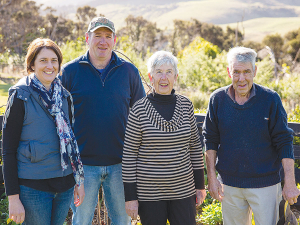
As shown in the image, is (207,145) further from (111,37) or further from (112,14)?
(112,14)

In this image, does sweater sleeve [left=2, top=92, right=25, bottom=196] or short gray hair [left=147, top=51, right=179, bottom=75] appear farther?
short gray hair [left=147, top=51, right=179, bottom=75]

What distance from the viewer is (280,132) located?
2242mm

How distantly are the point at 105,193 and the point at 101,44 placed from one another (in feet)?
4.13

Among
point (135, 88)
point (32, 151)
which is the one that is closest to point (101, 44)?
point (135, 88)

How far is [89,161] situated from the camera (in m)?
2.46

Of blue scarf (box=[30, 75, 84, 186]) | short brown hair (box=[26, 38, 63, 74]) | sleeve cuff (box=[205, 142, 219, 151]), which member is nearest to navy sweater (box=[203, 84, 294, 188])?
sleeve cuff (box=[205, 142, 219, 151])

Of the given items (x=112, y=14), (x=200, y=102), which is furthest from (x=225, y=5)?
(x=200, y=102)

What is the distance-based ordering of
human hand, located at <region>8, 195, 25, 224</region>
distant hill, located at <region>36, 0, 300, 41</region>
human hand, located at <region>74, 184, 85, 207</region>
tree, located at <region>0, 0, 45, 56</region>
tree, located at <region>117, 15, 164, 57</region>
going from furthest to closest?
distant hill, located at <region>36, 0, 300, 41</region> < tree, located at <region>117, 15, 164, 57</region> < tree, located at <region>0, 0, 45, 56</region> < human hand, located at <region>74, 184, 85, 207</region> < human hand, located at <region>8, 195, 25, 224</region>

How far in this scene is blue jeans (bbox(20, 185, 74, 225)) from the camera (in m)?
1.93

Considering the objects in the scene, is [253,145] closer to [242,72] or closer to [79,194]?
[242,72]

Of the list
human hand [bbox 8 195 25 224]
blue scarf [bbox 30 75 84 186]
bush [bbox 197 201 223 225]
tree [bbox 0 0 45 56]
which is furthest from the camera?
tree [bbox 0 0 45 56]

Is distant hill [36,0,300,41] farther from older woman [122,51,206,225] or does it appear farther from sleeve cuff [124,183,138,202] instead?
sleeve cuff [124,183,138,202]

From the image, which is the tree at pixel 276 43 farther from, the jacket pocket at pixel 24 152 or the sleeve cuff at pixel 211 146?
the jacket pocket at pixel 24 152

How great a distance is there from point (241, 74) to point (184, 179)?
0.89 m
